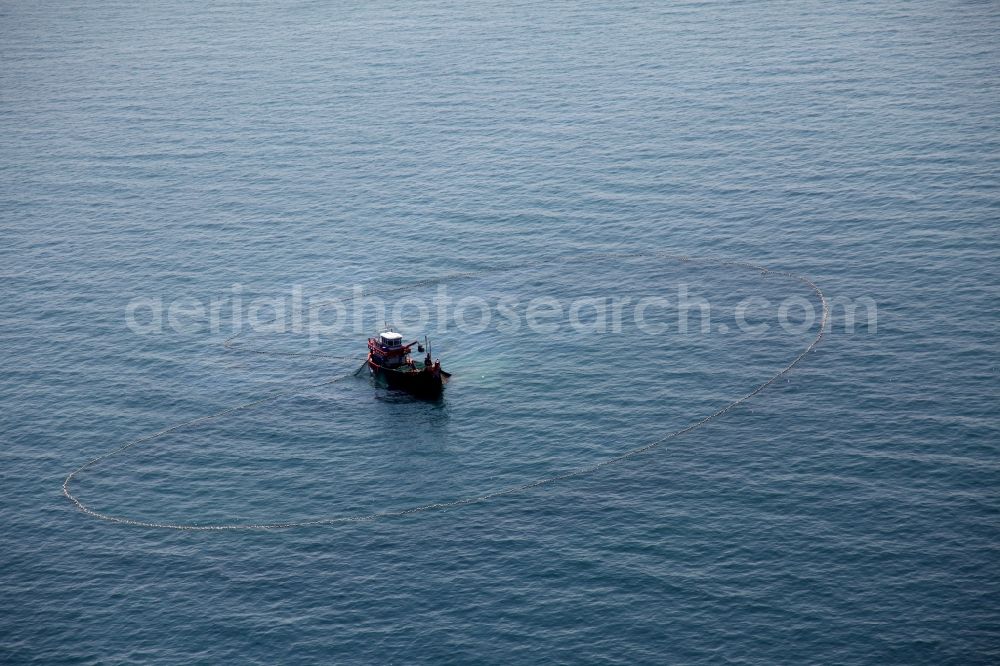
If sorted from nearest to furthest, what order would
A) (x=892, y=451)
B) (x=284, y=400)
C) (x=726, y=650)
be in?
(x=726, y=650) → (x=892, y=451) → (x=284, y=400)

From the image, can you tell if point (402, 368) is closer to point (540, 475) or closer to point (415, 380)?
point (415, 380)

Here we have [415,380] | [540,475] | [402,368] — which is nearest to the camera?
[540,475]

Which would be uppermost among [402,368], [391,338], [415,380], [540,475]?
[391,338]

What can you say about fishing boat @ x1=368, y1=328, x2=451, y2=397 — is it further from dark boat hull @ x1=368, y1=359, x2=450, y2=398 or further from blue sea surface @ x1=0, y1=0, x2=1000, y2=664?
blue sea surface @ x1=0, y1=0, x2=1000, y2=664

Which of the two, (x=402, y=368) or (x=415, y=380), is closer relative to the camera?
(x=415, y=380)

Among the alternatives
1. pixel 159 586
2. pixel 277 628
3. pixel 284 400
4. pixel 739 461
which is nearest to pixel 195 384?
pixel 284 400

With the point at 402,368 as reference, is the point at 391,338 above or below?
above

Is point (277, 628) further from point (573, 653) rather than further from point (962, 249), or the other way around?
point (962, 249)

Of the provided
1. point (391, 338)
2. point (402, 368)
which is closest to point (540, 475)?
point (402, 368)

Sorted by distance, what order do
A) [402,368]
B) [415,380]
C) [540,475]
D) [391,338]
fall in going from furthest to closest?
1. [391,338]
2. [402,368]
3. [415,380]
4. [540,475]
